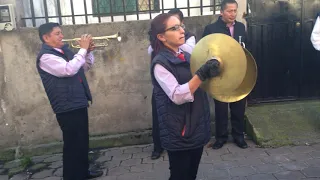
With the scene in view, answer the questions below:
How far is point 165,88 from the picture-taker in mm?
2580

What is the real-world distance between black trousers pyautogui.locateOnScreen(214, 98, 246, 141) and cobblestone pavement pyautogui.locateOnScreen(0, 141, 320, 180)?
197mm

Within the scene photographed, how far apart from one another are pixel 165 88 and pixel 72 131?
1797 millimetres

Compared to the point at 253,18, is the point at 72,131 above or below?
below

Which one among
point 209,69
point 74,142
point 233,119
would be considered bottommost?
point 233,119

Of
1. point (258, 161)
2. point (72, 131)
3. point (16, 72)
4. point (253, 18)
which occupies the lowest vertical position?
point (258, 161)

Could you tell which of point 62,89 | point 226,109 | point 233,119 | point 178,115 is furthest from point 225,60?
point 233,119

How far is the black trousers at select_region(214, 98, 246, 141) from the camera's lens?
16.0 ft

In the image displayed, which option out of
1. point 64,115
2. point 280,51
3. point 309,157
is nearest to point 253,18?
point 280,51

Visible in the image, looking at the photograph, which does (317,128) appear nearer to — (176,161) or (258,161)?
(258,161)

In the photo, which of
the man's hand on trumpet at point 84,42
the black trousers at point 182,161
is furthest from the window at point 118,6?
the black trousers at point 182,161

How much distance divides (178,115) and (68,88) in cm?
167

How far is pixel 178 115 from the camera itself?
2.67 meters

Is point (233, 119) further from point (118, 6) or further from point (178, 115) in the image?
point (118, 6)

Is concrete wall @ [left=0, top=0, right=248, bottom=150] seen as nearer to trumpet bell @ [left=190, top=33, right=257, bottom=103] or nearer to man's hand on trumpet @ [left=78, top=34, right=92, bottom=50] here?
man's hand on trumpet @ [left=78, top=34, right=92, bottom=50]
